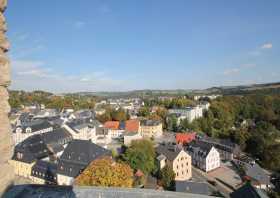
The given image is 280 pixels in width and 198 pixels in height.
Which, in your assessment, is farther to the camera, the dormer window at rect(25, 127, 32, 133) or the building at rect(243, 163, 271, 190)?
the dormer window at rect(25, 127, 32, 133)

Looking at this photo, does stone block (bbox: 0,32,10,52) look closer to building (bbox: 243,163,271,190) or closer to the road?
the road

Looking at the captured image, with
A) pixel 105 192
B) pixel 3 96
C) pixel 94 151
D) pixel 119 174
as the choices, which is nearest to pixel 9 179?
pixel 3 96

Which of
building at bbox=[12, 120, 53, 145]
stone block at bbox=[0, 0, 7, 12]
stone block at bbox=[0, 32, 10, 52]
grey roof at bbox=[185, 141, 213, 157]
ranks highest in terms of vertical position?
stone block at bbox=[0, 0, 7, 12]

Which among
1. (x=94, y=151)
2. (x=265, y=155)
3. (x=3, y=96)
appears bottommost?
(x=265, y=155)

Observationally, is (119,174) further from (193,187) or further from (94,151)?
(94,151)

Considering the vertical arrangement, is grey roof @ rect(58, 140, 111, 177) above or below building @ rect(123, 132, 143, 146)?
above

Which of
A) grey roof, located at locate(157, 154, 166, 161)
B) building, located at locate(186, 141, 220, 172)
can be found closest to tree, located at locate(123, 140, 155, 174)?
grey roof, located at locate(157, 154, 166, 161)
